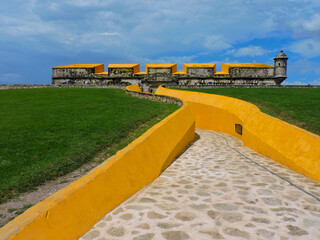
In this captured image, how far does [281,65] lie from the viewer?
114 ft

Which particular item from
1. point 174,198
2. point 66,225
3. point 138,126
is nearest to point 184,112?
point 138,126

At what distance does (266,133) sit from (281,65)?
105 ft

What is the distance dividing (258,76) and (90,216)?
123 feet

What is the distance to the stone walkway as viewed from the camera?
312cm

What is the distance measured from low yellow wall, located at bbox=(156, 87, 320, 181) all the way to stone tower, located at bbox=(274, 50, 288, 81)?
81.8 feet

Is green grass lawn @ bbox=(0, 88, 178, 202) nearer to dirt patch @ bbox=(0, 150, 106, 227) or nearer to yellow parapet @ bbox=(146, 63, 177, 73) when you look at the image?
dirt patch @ bbox=(0, 150, 106, 227)

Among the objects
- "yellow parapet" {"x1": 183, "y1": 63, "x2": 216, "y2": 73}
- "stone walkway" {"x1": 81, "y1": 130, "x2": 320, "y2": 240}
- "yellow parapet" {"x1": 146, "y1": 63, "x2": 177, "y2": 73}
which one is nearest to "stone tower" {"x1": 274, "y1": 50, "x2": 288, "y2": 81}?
"yellow parapet" {"x1": 183, "y1": 63, "x2": 216, "y2": 73}

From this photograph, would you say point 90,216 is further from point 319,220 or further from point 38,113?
point 38,113

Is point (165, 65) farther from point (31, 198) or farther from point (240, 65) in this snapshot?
point (31, 198)

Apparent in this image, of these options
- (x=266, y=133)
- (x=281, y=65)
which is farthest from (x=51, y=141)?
(x=281, y=65)

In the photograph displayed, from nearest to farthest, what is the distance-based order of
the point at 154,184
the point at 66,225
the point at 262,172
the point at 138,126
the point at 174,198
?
the point at 66,225, the point at 174,198, the point at 154,184, the point at 262,172, the point at 138,126

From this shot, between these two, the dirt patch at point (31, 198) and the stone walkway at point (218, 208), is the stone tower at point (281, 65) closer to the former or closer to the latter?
the stone walkway at point (218, 208)

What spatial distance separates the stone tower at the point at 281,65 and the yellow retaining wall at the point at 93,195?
34.6 m

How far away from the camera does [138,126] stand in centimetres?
1045
